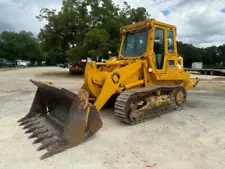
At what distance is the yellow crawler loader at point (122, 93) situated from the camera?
179 inches

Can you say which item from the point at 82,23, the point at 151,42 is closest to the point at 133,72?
the point at 151,42

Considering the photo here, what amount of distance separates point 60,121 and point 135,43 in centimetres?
323

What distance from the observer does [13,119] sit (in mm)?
6344

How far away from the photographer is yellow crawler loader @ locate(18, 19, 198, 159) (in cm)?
455

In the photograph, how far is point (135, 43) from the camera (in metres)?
7.12

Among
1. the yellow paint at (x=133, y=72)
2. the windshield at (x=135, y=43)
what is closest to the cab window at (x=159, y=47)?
the yellow paint at (x=133, y=72)

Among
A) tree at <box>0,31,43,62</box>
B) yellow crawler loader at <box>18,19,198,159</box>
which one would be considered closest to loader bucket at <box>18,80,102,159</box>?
yellow crawler loader at <box>18,19,198,159</box>

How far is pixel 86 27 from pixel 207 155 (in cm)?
2050

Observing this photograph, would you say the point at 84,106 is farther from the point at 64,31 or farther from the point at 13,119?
the point at 64,31

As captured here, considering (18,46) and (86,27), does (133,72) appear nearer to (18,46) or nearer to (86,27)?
(86,27)

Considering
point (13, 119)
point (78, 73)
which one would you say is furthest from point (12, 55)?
point (13, 119)

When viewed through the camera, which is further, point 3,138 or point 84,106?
point 3,138

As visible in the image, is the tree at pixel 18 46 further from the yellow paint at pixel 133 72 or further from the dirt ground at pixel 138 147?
the dirt ground at pixel 138 147

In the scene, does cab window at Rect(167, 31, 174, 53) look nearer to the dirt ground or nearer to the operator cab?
the operator cab
